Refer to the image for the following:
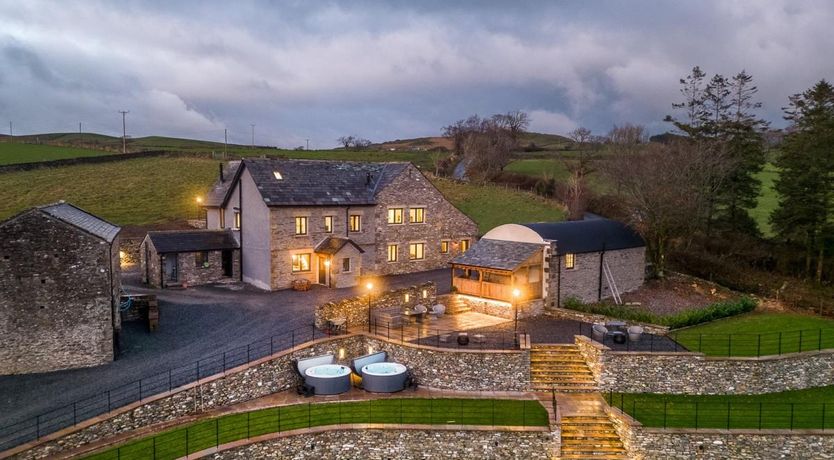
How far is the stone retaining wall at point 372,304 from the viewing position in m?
26.0

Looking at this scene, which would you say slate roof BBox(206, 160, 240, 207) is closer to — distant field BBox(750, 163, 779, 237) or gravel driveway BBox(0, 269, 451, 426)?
gravel driveway BBox(0, 269, 451, 426)

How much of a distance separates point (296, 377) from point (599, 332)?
1291 cm

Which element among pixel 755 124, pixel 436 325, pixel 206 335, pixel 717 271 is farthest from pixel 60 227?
pixel 755 124

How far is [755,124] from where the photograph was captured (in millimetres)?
45469

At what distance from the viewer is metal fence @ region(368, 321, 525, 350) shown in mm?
23969

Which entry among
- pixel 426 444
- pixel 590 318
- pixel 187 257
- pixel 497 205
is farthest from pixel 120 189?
pixel 426 444

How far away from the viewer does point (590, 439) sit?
66.1 feet

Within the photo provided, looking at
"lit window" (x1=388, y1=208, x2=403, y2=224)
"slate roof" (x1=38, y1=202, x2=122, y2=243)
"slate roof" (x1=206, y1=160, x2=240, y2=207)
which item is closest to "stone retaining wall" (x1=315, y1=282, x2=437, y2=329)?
"lit window" (x1=388, y1=208, x2=403, y2=224)

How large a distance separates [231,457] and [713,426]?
1582 centimetres

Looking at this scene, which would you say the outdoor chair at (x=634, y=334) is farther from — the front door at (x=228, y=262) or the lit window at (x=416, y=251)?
the front door at (x=228, y=262)

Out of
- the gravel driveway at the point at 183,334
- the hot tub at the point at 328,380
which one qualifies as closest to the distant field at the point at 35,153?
the gravel driveway at the point at 183,334

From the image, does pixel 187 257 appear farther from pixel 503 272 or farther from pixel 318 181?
pixel 503 272

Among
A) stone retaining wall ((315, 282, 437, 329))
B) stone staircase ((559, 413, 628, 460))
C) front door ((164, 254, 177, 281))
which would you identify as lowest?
stone staircase ((559, 413, 628, 460))

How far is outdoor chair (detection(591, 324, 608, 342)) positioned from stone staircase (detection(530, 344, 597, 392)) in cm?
128
